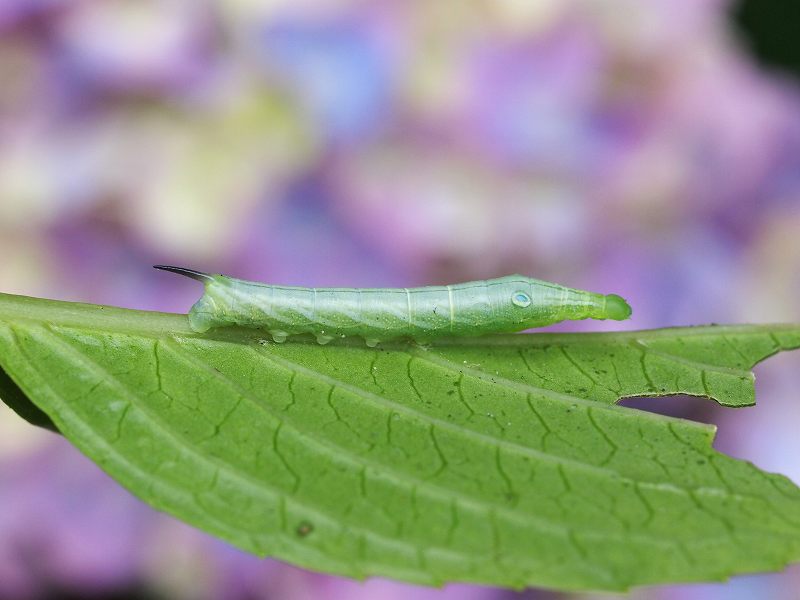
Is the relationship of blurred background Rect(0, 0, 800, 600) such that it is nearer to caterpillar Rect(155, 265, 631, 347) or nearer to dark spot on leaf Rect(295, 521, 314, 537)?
caterpillar Rect(155, 265, 631, 347)

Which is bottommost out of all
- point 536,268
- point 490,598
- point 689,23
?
point 490,598

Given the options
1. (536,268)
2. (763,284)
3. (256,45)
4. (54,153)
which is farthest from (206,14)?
(763,284)

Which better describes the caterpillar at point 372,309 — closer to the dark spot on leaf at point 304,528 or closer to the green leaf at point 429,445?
the green leaf at point 429,445

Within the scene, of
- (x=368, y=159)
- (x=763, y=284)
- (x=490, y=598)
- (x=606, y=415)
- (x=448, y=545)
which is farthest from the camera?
(x=763, y=284)

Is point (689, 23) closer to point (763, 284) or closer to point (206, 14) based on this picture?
point (763, 284)

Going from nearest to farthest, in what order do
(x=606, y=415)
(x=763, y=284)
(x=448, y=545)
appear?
(x=448, y=545)
(x=606, y=415)
(x=763, y=284)
